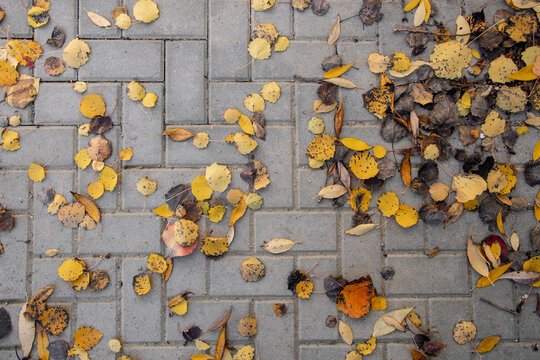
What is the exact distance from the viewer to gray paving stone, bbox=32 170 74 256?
6.47ft

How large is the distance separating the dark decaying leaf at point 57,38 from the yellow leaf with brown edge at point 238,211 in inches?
49.6

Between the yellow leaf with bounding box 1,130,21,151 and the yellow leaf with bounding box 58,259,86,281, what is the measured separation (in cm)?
66

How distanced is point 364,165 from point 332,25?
0.77 meters

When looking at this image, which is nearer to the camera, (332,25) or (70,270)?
(70,270)

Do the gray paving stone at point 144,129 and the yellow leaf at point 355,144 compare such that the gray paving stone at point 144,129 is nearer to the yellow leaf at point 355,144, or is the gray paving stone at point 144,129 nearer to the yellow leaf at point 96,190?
the yellow leaf at point 96,190

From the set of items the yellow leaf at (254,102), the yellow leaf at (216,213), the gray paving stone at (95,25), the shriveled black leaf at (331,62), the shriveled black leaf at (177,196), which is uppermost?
the gray paving stone at (95,25)

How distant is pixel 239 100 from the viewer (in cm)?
200

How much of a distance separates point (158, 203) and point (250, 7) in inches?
45.1

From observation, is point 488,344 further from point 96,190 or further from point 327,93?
point 96,190

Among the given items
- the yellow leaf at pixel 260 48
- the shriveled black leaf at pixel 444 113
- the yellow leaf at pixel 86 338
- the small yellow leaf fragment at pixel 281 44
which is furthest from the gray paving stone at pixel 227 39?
the yellow leaf at pixel 86 338

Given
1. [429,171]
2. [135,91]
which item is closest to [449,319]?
[429,171]

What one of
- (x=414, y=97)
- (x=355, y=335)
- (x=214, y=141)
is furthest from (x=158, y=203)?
(x=414, y=97)

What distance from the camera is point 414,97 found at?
6.54 ft

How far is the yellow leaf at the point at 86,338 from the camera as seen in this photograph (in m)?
1.95
